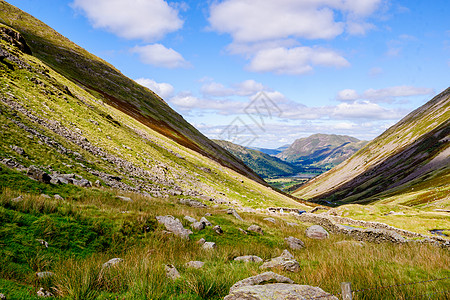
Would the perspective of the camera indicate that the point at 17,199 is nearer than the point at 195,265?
No

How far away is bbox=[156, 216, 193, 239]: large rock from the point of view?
527 inches

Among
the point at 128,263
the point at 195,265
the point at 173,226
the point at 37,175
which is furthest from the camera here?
the point at 37,175

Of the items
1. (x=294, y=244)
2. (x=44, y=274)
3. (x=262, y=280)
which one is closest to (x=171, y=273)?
(x=262, y=280)

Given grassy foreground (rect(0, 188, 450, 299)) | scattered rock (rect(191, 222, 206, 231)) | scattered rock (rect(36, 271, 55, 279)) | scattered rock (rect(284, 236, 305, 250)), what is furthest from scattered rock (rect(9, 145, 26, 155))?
scattered rock (rect(284, 236, 305, 250))

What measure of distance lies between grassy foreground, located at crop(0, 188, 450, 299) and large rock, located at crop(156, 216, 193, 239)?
51cm

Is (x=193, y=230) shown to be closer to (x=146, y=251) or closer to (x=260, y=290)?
(x=146, y=251)

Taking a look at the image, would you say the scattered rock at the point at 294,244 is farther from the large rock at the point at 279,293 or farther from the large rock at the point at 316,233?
the large rock at the point at 279,293

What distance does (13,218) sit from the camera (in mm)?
9055

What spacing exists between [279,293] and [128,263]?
5127mm

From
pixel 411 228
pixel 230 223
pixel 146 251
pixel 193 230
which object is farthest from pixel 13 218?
pixel 411 228

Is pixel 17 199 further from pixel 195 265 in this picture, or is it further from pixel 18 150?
pixel 18 150

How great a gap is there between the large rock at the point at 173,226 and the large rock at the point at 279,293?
Answer: 781 centimetres

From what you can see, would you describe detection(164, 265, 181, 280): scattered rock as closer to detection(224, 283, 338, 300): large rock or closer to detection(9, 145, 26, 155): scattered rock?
detection(224, 283, 338, 300): large rock

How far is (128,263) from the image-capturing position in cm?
811
